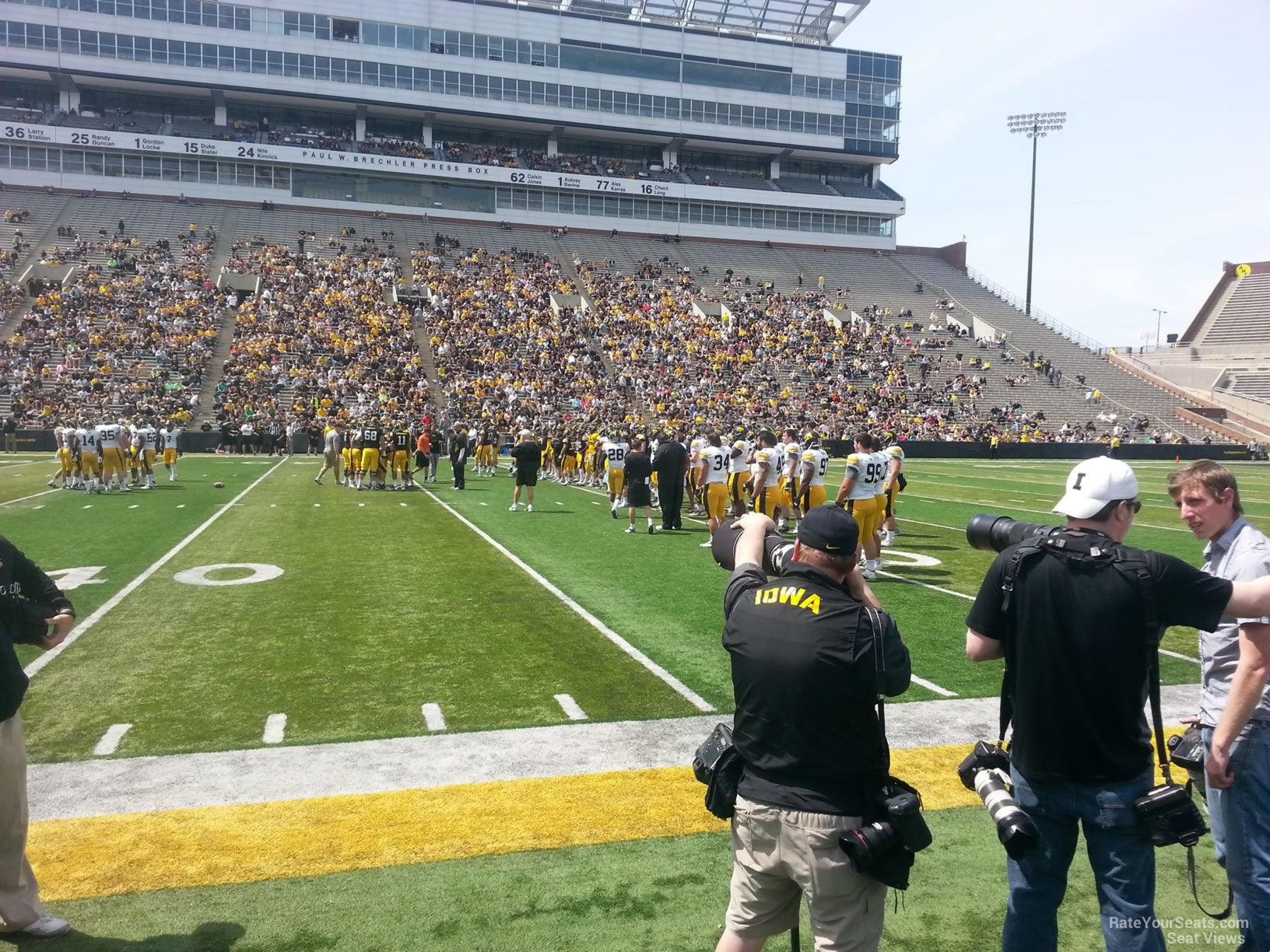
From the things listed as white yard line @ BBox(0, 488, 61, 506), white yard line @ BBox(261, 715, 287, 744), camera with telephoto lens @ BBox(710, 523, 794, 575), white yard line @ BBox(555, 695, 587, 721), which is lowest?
white yard line @ BBox(0, 488, 61, 506)

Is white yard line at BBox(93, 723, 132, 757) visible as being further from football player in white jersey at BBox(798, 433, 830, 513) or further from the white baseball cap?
football player in white jersey at BBox(798, 433, 830, 513)

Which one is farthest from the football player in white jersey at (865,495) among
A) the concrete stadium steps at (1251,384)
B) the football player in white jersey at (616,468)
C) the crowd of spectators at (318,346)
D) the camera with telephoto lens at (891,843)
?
the concrete stadium steps at (1251,384)

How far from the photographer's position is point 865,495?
37.7ft

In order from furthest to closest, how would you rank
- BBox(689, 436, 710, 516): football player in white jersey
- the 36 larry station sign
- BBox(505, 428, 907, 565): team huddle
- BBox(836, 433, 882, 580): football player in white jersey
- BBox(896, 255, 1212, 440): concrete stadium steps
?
the 36 larry station sign → BBox(896, 255, 1212, 440): concrete stadium steps → BBox(689, 436, 710, 516): football player in white jersey → BBox(505, 428, 907, 565): team huddle → BBox(836, 433, 882, 580): football player in white jersey

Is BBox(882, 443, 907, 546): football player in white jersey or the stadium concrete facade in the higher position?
the stadium concrete facade

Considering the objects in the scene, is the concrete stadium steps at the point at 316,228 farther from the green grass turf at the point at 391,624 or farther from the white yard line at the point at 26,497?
the green grass turf at the point at 391,624

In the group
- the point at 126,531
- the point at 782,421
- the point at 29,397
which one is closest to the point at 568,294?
the point at 782,421

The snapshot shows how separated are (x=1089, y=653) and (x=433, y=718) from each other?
14.9 feet

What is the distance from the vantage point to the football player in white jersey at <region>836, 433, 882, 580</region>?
445 inches

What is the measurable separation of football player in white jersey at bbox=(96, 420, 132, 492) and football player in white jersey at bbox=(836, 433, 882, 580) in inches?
682

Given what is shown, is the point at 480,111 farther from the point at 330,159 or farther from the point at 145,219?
the point at 145,219

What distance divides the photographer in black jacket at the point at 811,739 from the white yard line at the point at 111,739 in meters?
4.52

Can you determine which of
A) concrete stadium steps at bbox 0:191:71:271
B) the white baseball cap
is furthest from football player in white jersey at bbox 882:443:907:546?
concrete stadium steps at bbox 0:191:71:271

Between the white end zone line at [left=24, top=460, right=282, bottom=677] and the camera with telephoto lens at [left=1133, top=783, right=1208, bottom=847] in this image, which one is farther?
the white end zone line at [left=24, top=460, right=282, bottom=677]
